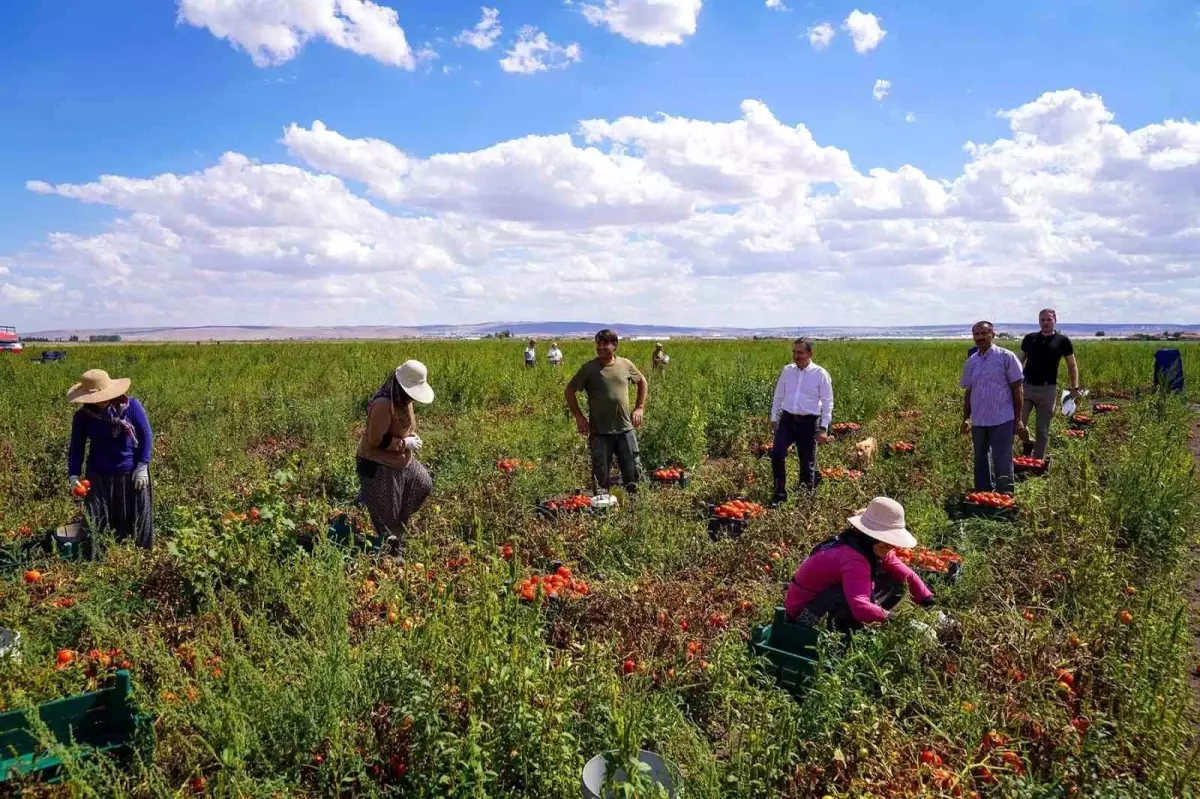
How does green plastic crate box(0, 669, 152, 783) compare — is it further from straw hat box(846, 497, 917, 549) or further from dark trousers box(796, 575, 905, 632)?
straw hat box(846, 497, 917, 549)

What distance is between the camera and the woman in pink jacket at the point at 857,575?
12.1 ft

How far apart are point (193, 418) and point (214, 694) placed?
9.36 metres

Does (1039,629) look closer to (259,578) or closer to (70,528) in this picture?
(259,578)

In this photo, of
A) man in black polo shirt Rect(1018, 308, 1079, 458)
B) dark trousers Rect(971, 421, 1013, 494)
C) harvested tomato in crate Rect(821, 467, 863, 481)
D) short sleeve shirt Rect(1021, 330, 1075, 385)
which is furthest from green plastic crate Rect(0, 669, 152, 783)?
short sleeve shirt Rect(1021, 330, 1075, 385)

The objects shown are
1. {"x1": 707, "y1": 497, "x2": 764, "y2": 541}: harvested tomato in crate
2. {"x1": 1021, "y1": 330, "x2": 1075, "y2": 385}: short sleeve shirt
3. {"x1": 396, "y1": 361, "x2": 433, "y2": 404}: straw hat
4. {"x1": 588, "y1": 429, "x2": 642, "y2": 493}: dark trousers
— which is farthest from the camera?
{"x1": 1021, "y1": 330, "x2": 1075, "y2": 385}: short sleeve shirt

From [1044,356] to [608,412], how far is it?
4.63 metres

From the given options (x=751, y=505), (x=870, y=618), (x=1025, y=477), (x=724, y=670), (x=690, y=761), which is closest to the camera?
(x=690, y=761)

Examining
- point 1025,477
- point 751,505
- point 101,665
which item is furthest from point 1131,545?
point 101,665

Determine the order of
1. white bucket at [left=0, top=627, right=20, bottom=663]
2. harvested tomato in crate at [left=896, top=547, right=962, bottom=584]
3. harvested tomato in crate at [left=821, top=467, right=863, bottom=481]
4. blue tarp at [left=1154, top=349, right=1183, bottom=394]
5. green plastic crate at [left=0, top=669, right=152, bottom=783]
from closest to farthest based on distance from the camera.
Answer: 1. green plastic crate at [left=0, top=669, right=152, bottom=783]
2. white bucket at [left=0, top=627, right=20, bottom=663]
3. harvested tomato in crate at [left=896, top=547, right=962, bottom=584]
4. harvested tomato in crate at [left=821, top=467, right=863, bottom=481]
5. blue tarp at [left=1154, top=349, right=1183, bottom=394]

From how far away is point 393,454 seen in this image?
17.0 feet

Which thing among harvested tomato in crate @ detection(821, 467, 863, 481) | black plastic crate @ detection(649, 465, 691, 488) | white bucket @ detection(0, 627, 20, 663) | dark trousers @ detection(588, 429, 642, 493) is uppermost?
dark trousers @ detection(588, 429, 642, 493)

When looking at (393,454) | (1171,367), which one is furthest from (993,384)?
(1171,367)

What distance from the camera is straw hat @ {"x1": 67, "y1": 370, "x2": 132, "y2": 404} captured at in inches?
204

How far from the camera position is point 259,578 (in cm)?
435
